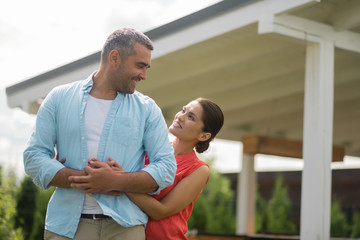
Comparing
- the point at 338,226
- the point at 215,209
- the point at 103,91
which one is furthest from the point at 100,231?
the point at 215,209

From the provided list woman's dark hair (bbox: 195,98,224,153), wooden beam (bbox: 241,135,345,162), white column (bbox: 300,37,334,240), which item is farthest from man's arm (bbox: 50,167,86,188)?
→ wooden beam (bbox: 241,135,345,162)

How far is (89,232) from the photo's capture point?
85.0 inches

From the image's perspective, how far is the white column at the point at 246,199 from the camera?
28.9ft

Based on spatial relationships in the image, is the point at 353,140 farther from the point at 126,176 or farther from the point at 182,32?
the point at 126,176

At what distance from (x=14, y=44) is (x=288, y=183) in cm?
895

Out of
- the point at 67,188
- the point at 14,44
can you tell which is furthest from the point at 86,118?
the point at 14,44

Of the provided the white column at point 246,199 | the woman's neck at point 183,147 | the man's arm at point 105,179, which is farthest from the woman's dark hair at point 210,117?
the white column at point 246,199

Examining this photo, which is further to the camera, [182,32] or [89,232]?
[182,32]

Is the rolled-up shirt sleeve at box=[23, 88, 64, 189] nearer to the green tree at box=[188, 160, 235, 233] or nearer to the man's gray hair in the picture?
the man's gray hair

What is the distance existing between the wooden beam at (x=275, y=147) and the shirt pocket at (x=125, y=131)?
17.0 ft

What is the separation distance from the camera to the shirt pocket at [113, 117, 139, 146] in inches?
87.2

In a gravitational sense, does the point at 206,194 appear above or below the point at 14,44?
below

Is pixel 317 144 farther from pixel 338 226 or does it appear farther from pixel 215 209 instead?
pixel 215 209

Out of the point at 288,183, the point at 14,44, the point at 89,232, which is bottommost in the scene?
the point at 89,232
